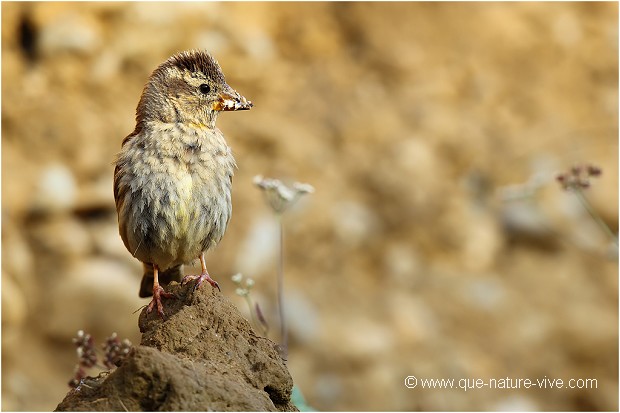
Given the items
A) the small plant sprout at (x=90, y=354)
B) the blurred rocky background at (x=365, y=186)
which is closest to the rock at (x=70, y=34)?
the blurred rocky background at (x=365, y=186)

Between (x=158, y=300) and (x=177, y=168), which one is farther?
(x=177, y=168)

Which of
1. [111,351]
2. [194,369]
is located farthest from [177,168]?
[194,369]

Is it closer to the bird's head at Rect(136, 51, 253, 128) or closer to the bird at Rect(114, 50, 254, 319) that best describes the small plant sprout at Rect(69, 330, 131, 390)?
the bird at Rect(114, 50, 254, 319)

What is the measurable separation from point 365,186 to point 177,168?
6536mm

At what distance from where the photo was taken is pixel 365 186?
1215 centimetres

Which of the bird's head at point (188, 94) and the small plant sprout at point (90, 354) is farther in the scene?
the bird's head at point (188, 94)

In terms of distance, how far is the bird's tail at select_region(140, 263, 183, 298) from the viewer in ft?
20.7

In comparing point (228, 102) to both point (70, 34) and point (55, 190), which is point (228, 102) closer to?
point (55, 190)

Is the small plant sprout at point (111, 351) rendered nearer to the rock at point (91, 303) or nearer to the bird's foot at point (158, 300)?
the bird's foot at point (158, 300)

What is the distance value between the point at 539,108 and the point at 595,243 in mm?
1936

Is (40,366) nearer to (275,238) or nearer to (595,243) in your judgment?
(275,238)

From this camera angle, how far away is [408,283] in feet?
39.3

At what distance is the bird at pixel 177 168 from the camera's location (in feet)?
18.9

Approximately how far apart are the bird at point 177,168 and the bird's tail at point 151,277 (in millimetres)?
241
